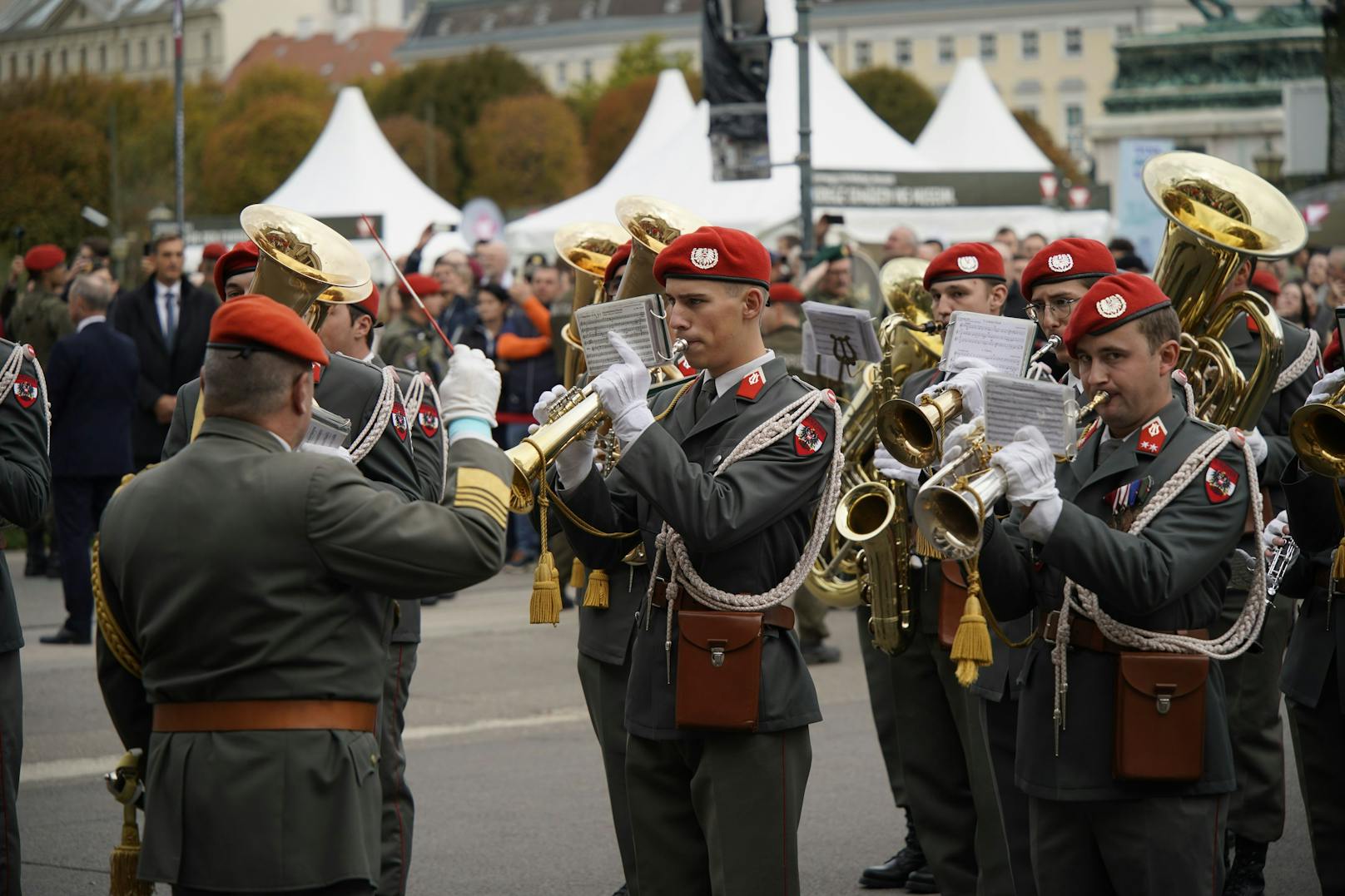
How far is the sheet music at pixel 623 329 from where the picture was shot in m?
4.90

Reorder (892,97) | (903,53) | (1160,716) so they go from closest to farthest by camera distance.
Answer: (1160,716), (892,97), (903,53)

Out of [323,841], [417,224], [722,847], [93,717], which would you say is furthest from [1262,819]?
[417,224]

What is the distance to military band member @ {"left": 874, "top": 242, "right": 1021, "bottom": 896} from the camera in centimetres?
613

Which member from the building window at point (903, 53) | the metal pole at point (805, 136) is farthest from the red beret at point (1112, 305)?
the building window at point (903, 53)

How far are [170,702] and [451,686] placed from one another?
6.32m

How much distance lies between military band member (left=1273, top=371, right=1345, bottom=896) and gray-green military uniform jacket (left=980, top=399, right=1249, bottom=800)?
1.28 m

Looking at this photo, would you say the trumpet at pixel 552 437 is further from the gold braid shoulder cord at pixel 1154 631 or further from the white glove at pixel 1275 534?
the white glove at pixel 1275 534

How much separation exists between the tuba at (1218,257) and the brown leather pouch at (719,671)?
2050 millimetres

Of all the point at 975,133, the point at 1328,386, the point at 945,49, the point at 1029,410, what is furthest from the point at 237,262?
the point at 945,49

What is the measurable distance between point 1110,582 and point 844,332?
2860mm

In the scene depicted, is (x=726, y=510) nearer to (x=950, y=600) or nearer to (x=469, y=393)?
(x=469, y=393)

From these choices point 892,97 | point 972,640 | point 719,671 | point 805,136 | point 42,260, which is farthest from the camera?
point 892,97

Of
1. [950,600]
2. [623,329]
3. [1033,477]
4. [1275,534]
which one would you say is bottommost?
[950,600]

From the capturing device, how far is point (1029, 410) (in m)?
4.32
